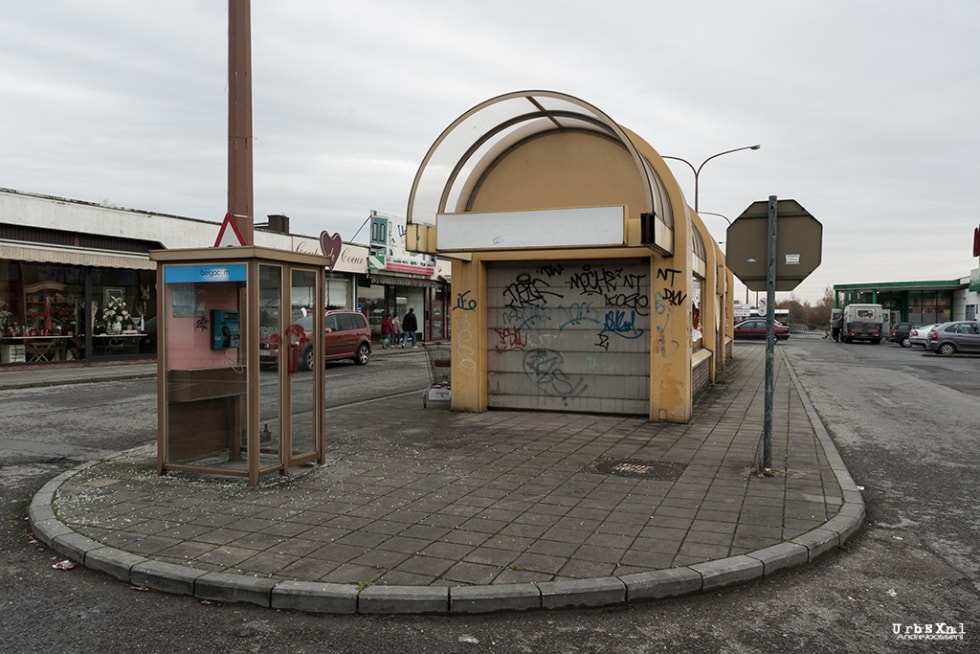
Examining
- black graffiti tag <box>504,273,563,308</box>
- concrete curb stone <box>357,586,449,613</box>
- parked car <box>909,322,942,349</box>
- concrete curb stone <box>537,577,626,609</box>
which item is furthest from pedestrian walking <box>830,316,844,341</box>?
concrete curb stone <box>357,586,449,613</box>

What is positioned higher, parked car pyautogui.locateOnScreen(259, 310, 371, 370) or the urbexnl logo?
parked car pyautogui.locateOnScreen(259, 310, 371, 370)

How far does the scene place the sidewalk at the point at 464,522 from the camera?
13.8 ft

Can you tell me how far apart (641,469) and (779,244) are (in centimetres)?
261

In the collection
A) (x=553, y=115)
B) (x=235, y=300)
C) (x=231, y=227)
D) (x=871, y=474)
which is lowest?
(x=871, y=474)

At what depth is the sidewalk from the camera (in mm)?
4203

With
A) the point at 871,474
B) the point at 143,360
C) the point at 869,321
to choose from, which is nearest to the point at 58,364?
the point at 143,360

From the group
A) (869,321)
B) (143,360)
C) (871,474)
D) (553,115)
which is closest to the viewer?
(871,474)

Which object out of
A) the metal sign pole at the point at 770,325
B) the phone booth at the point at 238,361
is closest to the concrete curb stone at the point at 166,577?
the phone booth at the point at 238,361

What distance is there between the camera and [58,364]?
799 inches

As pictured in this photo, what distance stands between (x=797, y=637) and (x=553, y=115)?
8073mm

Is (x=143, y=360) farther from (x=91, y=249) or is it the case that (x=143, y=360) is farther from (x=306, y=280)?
(x=306, y=280)

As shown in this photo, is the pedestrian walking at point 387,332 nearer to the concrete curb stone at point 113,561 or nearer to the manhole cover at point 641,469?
the manhole cover at point 641,469

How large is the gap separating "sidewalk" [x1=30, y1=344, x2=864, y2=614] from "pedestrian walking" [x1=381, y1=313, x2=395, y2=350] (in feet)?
74.8

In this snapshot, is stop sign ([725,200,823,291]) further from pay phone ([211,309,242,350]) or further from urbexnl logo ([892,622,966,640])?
pay phone ([211,309,242,350])
